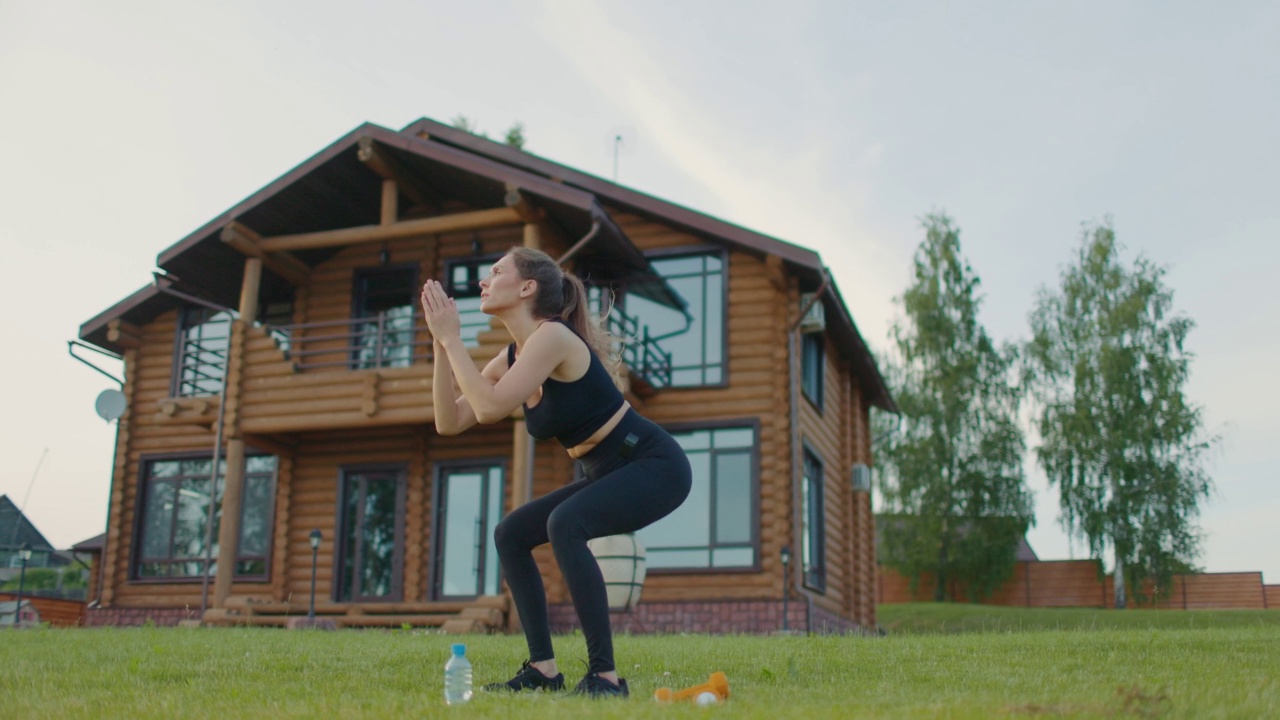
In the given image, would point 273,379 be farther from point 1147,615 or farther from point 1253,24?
point 1147,615

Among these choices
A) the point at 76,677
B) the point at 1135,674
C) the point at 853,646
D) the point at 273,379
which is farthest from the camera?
the point at 273,379

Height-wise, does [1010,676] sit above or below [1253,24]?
below

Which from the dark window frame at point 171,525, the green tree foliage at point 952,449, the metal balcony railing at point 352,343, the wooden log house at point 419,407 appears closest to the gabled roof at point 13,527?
the dark window frame at point 171,525

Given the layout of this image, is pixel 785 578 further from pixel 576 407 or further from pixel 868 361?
pixel 576 407

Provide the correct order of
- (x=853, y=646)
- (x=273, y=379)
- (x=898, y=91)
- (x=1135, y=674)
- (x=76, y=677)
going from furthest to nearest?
(x=273, y=379) → (x=898, y=91) → (x=853, y=646) → (x=76, y=677) → (x=1135, y=674)

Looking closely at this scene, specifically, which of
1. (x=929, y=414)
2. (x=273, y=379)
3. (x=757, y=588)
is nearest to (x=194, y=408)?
(x=273, y=379)

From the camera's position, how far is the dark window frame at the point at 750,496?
Result: 16.1 metres

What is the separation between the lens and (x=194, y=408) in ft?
58.7

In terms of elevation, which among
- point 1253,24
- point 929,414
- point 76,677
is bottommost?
point 76,677

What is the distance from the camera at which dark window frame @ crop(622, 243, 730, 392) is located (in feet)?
55.3

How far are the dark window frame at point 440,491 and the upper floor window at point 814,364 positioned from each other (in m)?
3.72

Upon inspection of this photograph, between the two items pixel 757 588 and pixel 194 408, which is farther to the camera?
pixel 194 408

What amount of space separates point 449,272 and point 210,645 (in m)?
10.6

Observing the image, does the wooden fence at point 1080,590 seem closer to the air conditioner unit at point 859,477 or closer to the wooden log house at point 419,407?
the air conditioner unit at point 859,477
